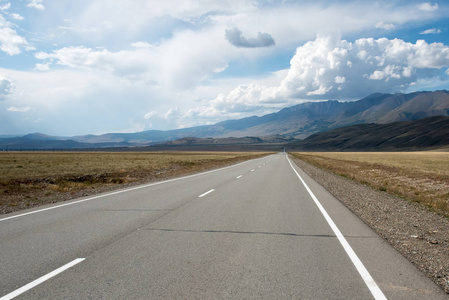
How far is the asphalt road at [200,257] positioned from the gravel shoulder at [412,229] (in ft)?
0.92

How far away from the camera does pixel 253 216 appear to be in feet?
29.7

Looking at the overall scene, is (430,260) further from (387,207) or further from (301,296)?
(387,207)

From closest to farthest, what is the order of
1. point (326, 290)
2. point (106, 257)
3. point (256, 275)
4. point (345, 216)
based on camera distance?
1. point (326, 290)
2. point (256, 275)
3. point (106, 257)
4. point (345, 216)

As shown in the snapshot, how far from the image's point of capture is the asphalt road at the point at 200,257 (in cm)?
427

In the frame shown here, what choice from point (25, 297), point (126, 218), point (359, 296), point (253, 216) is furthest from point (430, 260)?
point (126, 218)

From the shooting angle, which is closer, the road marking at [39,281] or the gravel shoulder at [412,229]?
the road marking at [39,281]

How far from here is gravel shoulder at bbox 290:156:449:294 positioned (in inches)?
210

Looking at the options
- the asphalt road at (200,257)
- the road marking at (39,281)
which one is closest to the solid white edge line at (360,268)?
the asphalt road at (200,257)

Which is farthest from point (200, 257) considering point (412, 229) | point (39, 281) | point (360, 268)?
point (412, 229)

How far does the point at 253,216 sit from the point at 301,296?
4.93 m

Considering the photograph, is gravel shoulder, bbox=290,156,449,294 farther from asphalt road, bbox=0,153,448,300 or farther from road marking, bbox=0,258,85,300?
road marking, bbox=0,258,85,300

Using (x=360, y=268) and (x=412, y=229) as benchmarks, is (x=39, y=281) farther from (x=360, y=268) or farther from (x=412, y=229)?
(x=412, y=229)

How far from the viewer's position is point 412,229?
307 inches

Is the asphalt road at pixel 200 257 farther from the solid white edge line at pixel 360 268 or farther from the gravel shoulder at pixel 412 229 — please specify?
the gravel shoulder at pixel 412 229
